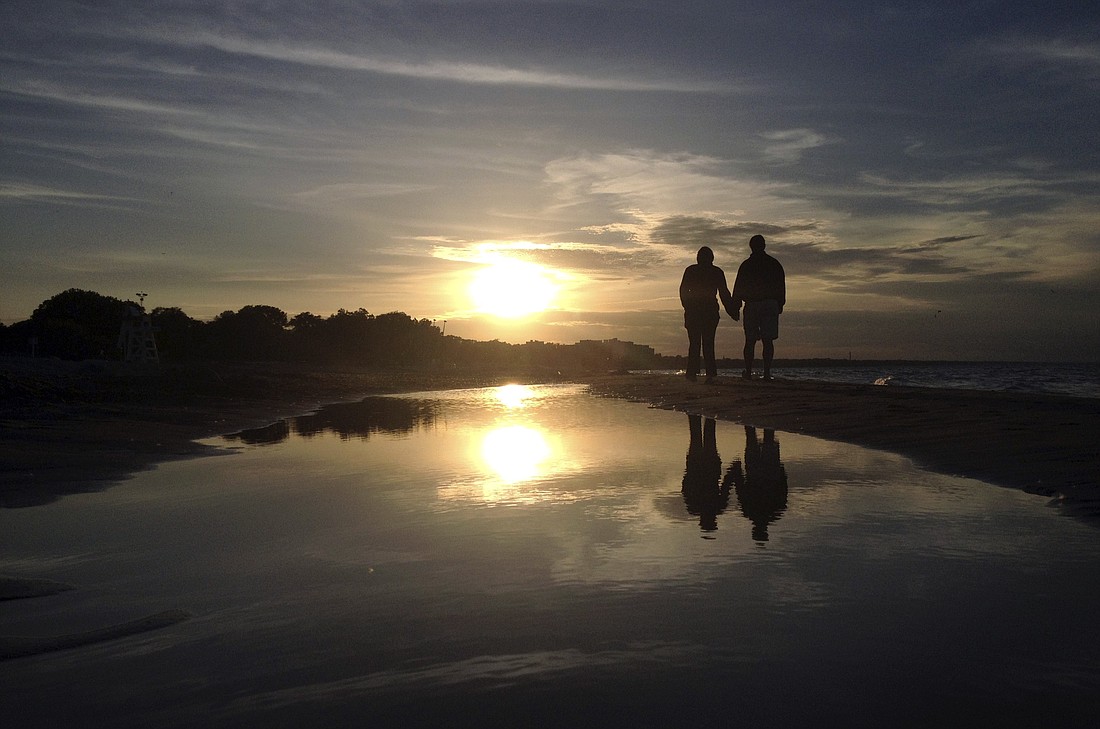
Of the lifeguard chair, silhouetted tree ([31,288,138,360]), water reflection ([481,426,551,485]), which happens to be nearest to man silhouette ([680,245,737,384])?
water reflection ([481,426,551,485])

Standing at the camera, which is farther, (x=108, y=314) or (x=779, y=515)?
(x=108, y=314)

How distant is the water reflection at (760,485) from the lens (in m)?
5.31

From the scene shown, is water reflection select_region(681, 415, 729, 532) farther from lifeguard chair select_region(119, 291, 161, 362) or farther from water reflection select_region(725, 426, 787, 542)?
lifeguard chair select_region(119, 291, 161, 362)

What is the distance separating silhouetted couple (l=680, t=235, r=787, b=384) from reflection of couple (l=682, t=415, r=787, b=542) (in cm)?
1042

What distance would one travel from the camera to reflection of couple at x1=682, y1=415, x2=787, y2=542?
5.41 m

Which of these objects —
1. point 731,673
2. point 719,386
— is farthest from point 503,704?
point 719,386

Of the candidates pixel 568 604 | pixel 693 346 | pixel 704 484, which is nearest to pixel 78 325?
pixel 693 346

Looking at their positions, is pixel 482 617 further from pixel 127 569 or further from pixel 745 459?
pixel 745 459

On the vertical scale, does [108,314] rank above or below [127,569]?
above

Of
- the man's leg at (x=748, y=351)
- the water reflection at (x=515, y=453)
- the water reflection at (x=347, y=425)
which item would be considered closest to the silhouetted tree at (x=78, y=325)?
the water reflection at (x=347, y=425)

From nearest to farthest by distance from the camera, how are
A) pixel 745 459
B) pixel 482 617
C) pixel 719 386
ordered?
pixel 482 617
pixel 745 459
pixel 719 386

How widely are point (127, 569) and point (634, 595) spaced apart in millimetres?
3012

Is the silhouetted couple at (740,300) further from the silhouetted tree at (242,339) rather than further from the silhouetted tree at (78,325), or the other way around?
the silhouetted tree at (78,325)

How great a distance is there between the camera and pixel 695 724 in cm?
241
